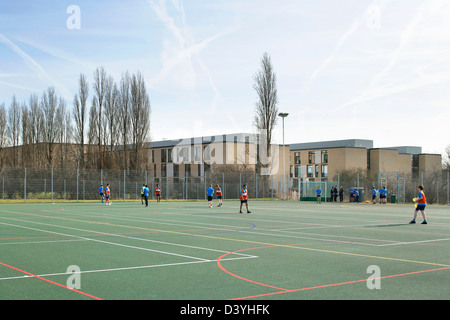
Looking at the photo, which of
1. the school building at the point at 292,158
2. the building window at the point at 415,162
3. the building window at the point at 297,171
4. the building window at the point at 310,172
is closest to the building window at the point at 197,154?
the school building at the point at 292,158

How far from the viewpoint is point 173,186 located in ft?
178

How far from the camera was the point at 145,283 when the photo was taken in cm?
852

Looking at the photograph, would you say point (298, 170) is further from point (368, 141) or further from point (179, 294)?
point (179, 294)

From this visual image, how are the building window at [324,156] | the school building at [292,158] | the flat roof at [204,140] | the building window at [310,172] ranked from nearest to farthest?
1. the school building at [292,158]
2. the flat roof at [204,140]
3. the building window at [324,156]
4. the building window at [310,172]

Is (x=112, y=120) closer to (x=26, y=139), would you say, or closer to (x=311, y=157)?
(x=26, y=139)

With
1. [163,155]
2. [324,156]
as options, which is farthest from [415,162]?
[163,155]

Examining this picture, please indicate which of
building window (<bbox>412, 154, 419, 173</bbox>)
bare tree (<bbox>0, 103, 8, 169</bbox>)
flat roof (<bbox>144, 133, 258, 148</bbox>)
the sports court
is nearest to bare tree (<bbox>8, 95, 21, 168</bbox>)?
bare tree (<bbox>0, 103, 8, 169</bbox>)

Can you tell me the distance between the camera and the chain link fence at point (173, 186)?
45250 millimetres

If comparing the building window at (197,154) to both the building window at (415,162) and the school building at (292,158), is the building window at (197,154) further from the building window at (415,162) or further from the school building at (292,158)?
the building window at (415,162)

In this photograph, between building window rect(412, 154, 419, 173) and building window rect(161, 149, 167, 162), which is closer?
building window rect(161, 149, 167, 162)

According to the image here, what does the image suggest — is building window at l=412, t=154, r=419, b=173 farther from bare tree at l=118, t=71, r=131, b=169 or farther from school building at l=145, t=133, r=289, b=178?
bare tree at l=118, t=71, r=131, b=169

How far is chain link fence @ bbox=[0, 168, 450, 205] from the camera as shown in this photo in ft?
148

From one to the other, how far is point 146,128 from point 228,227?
1665 inches
